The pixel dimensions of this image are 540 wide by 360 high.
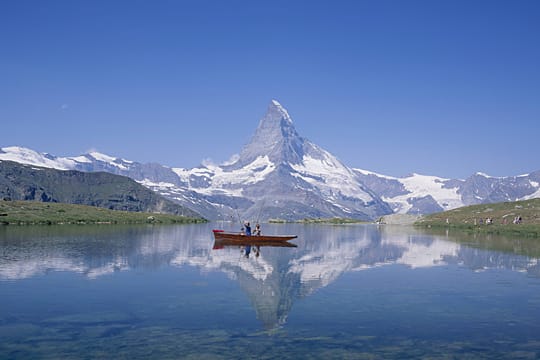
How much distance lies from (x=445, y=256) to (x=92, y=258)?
155 feet

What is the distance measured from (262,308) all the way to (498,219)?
135487mm

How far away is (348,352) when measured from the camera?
25.4m

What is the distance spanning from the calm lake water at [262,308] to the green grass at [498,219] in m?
70.3

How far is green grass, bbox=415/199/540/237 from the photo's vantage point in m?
129

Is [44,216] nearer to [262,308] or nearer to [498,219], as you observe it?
[498,219]

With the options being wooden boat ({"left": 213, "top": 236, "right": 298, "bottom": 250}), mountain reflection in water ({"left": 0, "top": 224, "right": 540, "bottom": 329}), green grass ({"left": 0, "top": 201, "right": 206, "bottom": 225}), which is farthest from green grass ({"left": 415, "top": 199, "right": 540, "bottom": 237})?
green grass ({"left": 0, "top": 201, "right": 206, "bottom": 225})

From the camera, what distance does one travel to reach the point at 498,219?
15300cm

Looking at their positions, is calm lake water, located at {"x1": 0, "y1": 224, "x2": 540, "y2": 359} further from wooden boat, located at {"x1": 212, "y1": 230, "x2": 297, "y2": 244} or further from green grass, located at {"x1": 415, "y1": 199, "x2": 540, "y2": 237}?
green grass, located at {"x1": 415, "y1": 199, "x2": 540, "y2": 237}

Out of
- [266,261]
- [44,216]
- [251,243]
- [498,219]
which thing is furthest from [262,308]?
[44,216]

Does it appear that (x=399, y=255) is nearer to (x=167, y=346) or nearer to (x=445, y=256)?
(x=445, y=256)

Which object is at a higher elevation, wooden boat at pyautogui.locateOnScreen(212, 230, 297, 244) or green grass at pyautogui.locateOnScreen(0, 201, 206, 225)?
green grass at pyautogui.locateOnScreen(0, 201, 206, 225)

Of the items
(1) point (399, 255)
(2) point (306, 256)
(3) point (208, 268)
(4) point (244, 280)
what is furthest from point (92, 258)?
(1) point (399, 255)

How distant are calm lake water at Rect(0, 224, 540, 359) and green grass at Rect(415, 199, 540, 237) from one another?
231 ft

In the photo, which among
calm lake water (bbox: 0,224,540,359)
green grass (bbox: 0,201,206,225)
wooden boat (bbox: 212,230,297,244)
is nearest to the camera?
calm lake water (bbox: 0,224,540,359)
